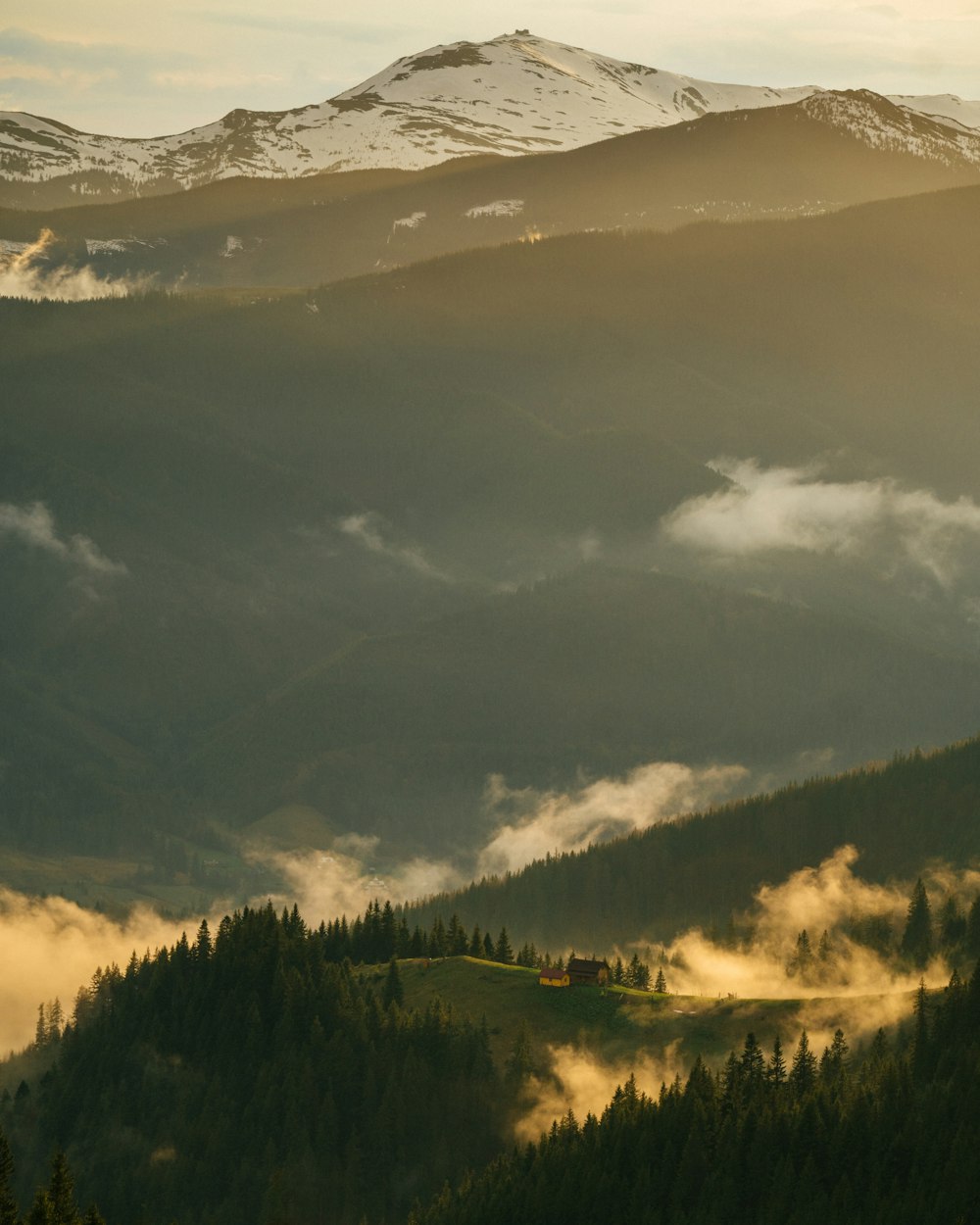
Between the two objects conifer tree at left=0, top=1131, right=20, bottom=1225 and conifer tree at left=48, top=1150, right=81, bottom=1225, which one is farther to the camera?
conifer tree at left=48, top=1150, right=81, bottom=1225

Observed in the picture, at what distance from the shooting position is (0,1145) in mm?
168250

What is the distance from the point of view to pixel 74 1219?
6447 inches

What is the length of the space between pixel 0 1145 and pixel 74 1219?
341 inches

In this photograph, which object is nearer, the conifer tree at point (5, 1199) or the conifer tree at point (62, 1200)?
the conifer tree at point (5, 1199)

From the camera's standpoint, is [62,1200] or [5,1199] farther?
[62,1200]
